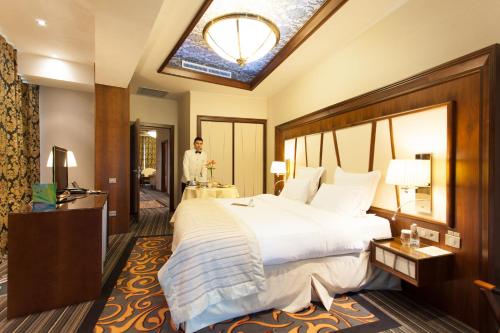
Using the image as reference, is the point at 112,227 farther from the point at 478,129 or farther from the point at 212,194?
the point at 478,129

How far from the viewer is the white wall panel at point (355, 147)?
9.28 ft

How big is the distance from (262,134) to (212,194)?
7.26 feet

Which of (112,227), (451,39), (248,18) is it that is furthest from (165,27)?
(112,227)

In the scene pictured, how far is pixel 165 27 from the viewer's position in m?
2.97

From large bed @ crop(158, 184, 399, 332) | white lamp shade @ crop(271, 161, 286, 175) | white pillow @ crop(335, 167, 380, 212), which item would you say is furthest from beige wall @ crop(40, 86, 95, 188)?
white pillow @ crop(335, 167, 380, 212)

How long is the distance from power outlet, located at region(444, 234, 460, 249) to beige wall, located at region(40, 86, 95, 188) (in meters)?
5.38

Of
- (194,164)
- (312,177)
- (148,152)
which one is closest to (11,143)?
(194,164)

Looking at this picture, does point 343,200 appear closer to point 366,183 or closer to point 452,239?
point 366,183

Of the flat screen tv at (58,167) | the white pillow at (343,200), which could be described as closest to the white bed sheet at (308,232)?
the white pillow at (343,200)

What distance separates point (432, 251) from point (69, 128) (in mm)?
5558

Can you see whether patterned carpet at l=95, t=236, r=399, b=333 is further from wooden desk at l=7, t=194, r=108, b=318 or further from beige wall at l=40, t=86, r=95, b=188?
beige wall at l=40, t=86, r=95, b=188

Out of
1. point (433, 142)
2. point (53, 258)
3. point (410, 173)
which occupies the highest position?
point (433, 142)

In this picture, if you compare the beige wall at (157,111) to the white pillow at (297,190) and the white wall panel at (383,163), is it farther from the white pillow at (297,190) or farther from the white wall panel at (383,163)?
the white wall panel at (383,163)

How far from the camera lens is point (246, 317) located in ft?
6.25
